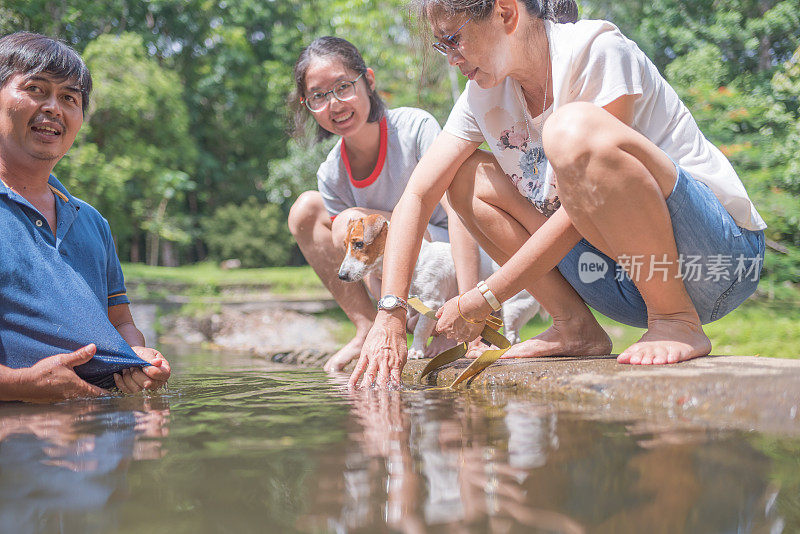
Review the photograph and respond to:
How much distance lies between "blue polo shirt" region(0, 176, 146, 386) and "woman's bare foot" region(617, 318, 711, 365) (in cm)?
→ 154

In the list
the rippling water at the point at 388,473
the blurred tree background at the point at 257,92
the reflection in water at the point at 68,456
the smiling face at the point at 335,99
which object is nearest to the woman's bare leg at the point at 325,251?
the smiling face at the point at 335,99

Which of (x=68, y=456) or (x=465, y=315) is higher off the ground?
(x=465, y=315)

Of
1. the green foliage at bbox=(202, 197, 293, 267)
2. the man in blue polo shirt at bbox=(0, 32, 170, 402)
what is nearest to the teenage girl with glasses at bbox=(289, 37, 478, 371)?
the man in blue polo shirt at bbox=(0, 32, 170, 402)

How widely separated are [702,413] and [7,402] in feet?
6.29

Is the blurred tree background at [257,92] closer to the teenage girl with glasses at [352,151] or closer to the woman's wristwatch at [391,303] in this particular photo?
the teenage girl with glasses at [352,151]

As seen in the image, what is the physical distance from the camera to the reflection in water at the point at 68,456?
2.95 feet

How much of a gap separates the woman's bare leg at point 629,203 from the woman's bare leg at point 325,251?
1826mm

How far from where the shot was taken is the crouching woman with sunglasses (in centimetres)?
193

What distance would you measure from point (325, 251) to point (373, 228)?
1.58ft

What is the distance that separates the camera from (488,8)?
2.06 meters

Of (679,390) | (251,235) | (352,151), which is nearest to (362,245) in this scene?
(352,151)

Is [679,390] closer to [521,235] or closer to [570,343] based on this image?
[570,343]

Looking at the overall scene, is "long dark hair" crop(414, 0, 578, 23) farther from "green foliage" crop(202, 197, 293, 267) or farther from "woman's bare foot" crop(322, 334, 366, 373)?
"green foliage" crop(202, 197, 293, 267)

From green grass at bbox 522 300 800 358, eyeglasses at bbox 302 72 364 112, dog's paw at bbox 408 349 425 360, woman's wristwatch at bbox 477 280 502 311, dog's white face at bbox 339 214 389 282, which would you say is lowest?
green grass at bbox 522 300 800 358
